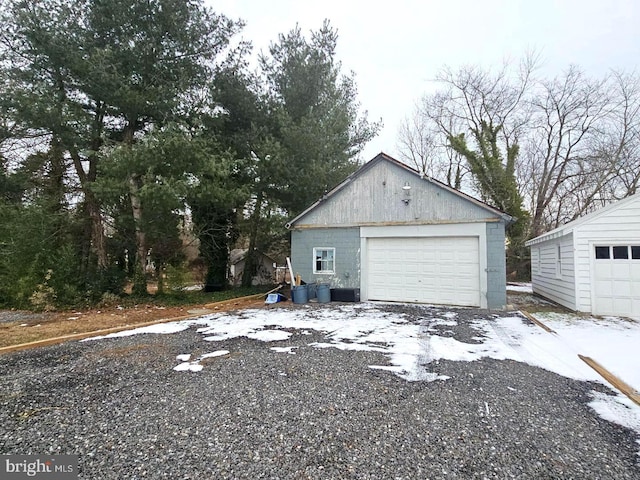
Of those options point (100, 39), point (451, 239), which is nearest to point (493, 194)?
point (451, 239)

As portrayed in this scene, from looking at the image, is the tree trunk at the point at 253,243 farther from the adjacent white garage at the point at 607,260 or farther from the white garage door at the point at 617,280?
the white garage door at the point at 617,280

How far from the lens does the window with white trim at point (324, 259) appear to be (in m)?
10.4

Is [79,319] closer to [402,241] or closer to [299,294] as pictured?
[299,294]

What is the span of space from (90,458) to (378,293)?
8376mm

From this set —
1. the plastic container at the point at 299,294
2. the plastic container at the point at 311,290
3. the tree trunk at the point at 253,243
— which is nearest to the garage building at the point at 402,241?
the plastic container at the point at 311,290

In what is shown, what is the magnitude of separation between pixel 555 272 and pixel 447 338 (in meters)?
5.94

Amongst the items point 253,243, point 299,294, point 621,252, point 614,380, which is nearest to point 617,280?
point 621,252

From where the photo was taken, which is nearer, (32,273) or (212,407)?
(212,407)

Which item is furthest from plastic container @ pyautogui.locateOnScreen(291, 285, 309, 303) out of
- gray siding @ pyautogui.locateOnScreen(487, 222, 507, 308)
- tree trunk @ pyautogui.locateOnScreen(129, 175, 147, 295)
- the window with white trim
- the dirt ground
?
gray siding @ pyautogui.locateOnScreen(487, 222, 507, 308)

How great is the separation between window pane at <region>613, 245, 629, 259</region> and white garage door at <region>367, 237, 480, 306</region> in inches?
111

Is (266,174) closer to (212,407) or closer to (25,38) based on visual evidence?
(25,38)

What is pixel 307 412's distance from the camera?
9.40 feet

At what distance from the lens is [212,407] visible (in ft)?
9.69

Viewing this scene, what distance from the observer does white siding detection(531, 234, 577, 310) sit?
7957 millimetres
